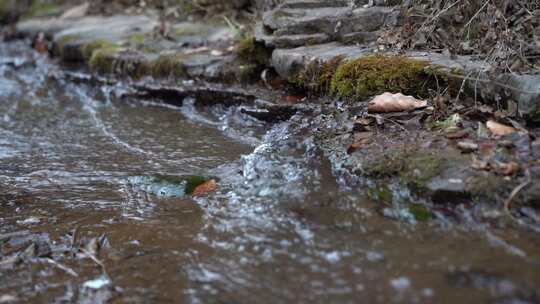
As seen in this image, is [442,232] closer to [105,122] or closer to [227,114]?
[227,114]

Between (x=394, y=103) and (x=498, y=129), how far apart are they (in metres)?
0.72

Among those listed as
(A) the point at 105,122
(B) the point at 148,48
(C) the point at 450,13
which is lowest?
(A) the point at 105,122

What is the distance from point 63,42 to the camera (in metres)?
7.98

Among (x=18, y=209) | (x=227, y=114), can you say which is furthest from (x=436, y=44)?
(x=18, y=209)

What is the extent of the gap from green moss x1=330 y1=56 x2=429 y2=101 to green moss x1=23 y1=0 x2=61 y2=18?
925cm

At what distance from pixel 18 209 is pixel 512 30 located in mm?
3262

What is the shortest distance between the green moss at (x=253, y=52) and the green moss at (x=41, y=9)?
757cm

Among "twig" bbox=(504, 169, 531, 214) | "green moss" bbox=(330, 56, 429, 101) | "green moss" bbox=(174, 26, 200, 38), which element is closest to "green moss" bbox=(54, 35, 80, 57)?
"green moss" bbox=(174, 26, 200, 38)

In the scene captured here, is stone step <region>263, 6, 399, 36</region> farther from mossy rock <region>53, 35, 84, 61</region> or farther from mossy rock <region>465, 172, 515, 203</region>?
mossy rock <region>53, 35, 84, 61</region>

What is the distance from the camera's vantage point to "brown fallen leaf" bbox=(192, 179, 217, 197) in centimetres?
316

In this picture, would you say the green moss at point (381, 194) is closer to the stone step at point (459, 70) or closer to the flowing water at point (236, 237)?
the flowing water at point (236, 237)

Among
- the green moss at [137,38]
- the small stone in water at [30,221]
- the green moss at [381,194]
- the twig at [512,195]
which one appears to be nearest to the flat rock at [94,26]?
the green moss at [137,38]

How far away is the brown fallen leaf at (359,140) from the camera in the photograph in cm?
305

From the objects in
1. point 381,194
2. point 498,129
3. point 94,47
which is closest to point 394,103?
point 498,129
